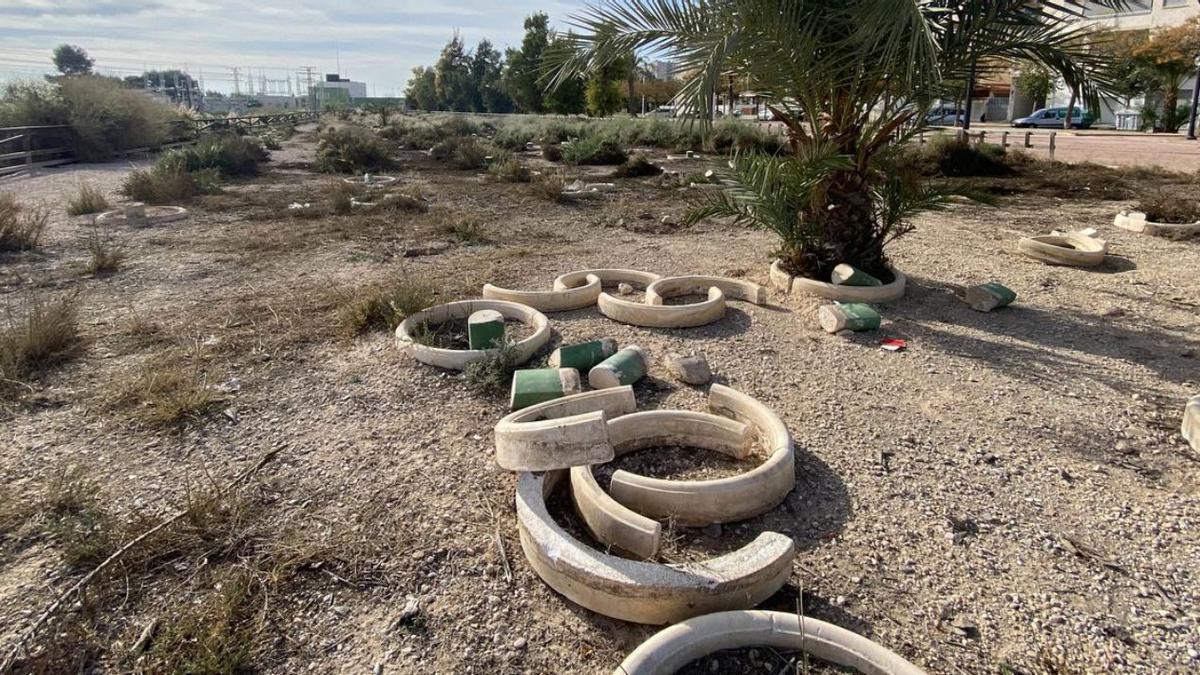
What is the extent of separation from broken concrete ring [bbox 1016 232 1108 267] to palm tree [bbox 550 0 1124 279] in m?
2.39

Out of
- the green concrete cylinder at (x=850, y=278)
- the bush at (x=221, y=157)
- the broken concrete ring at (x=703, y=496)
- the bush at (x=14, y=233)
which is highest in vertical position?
the bush at (x=221, y=157)

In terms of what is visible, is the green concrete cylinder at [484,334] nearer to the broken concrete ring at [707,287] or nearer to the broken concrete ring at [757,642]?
the broken concrete ring at [707,287]

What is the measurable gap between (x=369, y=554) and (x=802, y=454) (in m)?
2.31

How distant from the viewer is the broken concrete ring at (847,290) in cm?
623

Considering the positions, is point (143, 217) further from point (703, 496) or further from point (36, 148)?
point (36, 148)

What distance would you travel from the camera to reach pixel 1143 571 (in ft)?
9.02

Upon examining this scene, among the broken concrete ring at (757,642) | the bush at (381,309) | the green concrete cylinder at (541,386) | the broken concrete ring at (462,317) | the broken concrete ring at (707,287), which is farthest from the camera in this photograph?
the broken concrete ring at (707,287)

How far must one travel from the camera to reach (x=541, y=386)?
4.04 meters

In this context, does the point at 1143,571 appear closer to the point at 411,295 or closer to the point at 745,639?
the point at 745,639

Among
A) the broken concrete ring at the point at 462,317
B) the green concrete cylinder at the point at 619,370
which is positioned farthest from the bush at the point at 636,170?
the green concrete cylinder at the point at 619,370

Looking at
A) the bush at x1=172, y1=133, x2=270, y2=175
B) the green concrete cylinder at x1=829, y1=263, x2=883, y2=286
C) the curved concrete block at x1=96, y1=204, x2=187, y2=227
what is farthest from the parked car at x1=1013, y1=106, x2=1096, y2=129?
the curved concrete block at x1=96, y1=204, x2=187, y2=227

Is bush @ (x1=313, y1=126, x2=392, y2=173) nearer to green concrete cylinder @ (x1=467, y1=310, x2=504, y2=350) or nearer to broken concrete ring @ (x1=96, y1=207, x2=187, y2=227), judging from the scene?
broken concrete ring @ (x1=96, y1=207, x2=187, y2=227)

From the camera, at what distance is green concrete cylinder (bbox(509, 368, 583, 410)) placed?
13.1 feet

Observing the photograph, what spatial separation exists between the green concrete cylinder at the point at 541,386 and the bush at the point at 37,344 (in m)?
3.42
